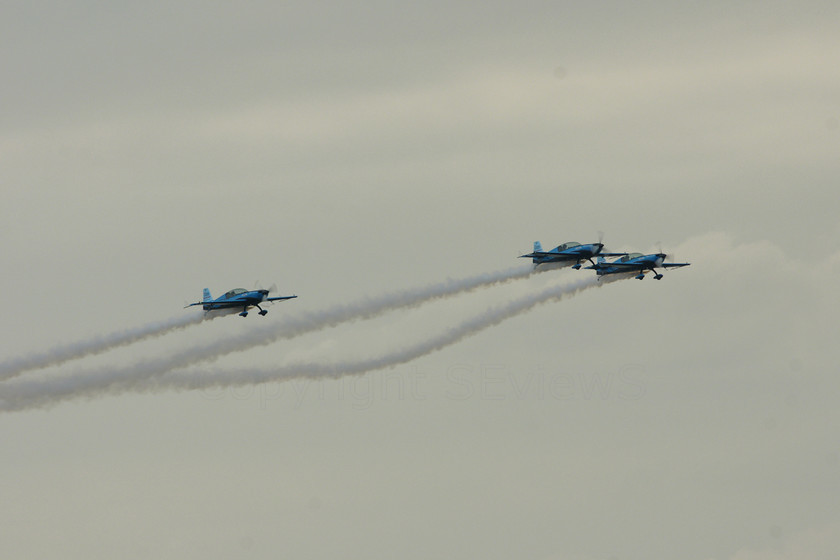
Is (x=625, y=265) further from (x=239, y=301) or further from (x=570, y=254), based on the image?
→ (x=239, y=301)

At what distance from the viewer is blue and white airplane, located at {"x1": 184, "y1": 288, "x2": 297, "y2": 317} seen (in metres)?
102

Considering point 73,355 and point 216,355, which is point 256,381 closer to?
point 216,355

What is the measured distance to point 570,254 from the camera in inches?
4195

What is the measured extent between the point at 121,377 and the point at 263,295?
40.7 ft

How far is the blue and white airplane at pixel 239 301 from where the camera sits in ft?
334

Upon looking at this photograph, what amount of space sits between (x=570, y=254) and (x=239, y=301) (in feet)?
87.2

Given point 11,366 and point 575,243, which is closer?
point 11,366

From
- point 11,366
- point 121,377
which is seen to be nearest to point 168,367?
point 121,377

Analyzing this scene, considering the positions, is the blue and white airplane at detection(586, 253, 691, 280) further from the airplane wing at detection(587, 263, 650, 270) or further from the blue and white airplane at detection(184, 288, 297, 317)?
the blue and white airplane at detection(184, 288, 297, 317)

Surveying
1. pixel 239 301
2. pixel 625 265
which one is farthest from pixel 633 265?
pixel 239 301

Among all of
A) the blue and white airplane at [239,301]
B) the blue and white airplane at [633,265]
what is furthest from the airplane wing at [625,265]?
the blue and white airplane at [239,301]

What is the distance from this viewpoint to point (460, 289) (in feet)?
355

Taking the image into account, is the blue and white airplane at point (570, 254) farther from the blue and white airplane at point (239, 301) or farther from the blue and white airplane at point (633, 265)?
the blue and white airplane at point (239, 301)

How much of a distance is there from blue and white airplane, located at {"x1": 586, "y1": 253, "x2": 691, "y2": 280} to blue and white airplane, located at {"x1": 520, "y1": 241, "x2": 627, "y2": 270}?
1.38 metres
